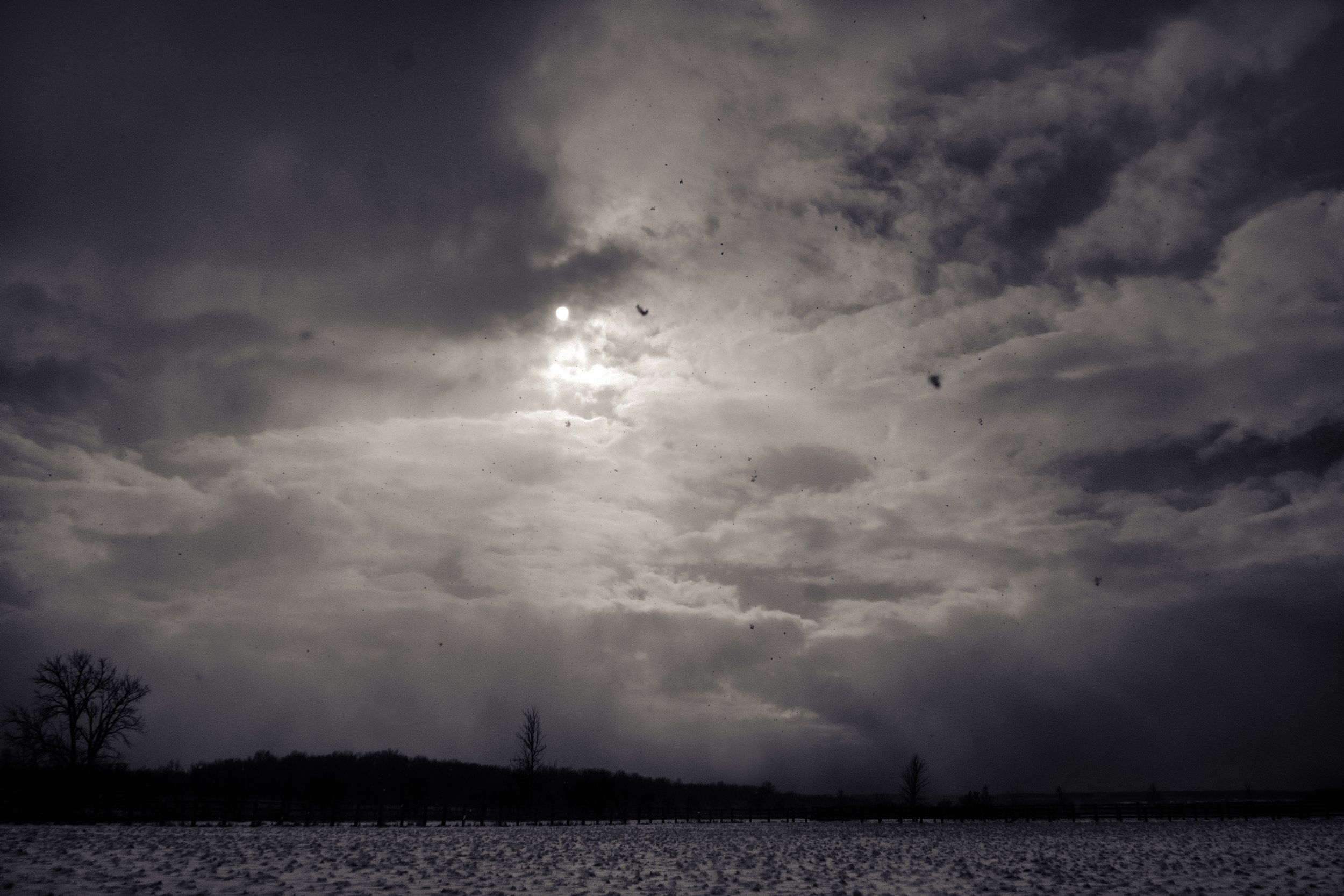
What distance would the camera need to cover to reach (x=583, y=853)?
3391cm

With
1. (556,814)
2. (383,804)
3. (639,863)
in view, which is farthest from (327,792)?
(639,863)

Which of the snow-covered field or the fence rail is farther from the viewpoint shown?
the fence rail

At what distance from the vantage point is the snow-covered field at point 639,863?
20406mm

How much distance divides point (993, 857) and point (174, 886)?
91.7 ft

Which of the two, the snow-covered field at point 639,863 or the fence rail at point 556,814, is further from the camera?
the fence rail at point 556,814

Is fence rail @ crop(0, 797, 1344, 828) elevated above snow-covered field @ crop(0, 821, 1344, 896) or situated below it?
below

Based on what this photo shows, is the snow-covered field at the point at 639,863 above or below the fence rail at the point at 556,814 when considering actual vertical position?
above

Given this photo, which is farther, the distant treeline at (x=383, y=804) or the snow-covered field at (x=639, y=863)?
the distant treeline at (x=383, y=804)

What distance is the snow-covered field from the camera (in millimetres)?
20406

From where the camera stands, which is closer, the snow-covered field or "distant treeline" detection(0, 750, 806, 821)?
the snow-covered field

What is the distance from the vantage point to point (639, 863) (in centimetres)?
2886

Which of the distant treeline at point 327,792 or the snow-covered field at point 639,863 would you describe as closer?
the snow-covered field at point 639,863

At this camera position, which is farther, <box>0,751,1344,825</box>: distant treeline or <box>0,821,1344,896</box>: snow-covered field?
<box>0,751,1344,825</box>: distant treeline

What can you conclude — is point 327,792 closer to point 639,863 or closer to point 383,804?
point 383,804
